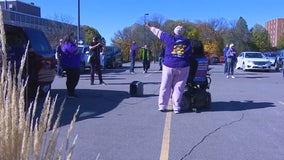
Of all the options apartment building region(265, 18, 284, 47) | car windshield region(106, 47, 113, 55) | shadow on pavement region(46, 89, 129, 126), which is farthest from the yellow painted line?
apartment building region(265, 18, 284, 47)

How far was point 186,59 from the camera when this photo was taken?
830cm

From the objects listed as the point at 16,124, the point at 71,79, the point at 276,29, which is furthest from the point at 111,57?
the point at 276,29

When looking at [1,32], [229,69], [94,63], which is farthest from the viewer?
[229,69]

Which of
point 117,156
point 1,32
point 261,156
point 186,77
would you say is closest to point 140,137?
point 117,156

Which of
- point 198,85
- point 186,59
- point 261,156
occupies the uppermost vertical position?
point 186,59

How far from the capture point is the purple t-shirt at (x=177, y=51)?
8266mm

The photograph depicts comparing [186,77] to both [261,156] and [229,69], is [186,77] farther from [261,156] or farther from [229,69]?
[229,69]

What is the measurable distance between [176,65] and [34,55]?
3135 mm

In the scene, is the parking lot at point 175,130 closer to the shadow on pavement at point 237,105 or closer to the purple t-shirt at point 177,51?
the shadow on pavement at point 237,105

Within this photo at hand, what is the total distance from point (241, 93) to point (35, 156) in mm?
11155

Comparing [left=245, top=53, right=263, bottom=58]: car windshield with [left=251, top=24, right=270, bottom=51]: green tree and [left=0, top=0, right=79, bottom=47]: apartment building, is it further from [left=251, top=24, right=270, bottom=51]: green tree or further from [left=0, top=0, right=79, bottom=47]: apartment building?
[left=251, top=24, right=270, bottom=51]: green tree

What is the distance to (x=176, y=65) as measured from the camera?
826cm

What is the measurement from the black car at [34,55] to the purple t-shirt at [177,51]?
8.19 ft

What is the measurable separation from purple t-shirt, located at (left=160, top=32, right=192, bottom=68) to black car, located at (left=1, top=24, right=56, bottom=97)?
8.19 ft
